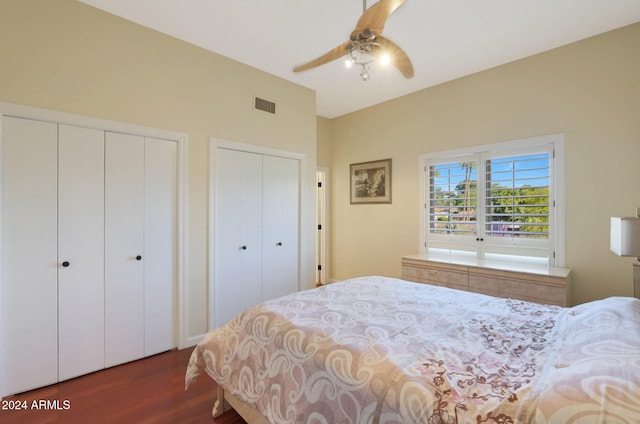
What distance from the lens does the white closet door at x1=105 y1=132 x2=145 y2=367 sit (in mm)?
2457

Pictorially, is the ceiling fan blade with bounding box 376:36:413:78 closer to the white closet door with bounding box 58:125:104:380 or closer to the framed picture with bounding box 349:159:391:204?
the framed picture with bounding box 349:159:391:204

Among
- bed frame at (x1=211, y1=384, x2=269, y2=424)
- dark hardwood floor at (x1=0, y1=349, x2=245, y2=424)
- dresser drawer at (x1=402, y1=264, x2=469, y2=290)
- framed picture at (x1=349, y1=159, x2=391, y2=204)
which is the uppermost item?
framed picture at (x1=349, y1=159, x2=391, y2=204)

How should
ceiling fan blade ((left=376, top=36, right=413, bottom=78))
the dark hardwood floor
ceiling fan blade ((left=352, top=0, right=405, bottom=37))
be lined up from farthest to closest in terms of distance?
ceiling fan blade ((left=376, top=36, right=413, bottom=78)) → the dark hardwood floor → ceiling fan blade ((left=352, top=0, right=405, bottom=37))

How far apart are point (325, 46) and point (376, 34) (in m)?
1.13

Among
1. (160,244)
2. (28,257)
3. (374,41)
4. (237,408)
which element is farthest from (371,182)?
(28,257)

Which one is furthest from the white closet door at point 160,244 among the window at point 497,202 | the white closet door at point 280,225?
the window at point 497,202

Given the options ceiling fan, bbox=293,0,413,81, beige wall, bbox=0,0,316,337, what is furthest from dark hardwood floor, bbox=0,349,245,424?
ceiling fan, bbox=293,0,413,81

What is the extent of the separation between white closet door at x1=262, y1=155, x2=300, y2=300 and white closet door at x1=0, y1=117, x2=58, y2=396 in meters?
1.88

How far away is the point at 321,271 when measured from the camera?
200 inches

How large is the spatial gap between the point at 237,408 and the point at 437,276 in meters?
Result: 2.42

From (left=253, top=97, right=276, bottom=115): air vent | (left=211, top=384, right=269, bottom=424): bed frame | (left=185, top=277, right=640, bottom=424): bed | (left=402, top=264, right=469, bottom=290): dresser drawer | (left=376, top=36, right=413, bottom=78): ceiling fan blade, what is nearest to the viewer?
(left=185, top=277, right=640, bottom=424): bed

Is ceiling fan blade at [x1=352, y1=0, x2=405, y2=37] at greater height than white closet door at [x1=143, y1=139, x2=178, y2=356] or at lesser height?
greater

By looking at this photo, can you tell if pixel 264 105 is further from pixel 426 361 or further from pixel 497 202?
pixel 426 361

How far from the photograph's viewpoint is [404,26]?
2518 millimetres
